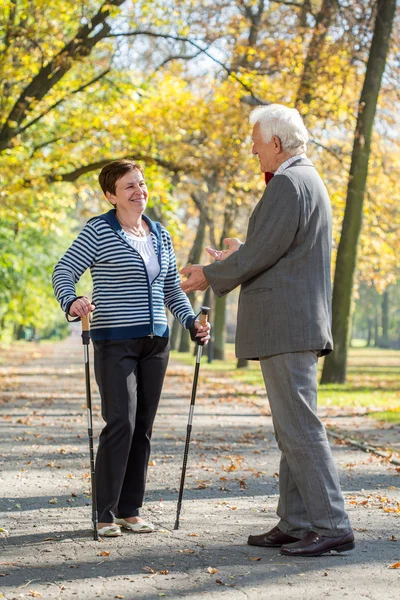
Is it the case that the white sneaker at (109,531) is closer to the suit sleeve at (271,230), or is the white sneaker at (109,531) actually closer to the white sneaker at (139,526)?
the white sneaker at (139,526)

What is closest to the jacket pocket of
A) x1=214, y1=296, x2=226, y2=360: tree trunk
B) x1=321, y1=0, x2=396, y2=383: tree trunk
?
x1=321, y1=0, x2=396, y2=383: tree trunk

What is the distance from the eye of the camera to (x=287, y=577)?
193 inches

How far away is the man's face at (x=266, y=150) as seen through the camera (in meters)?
5.54

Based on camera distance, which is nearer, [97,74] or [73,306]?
[73,306]

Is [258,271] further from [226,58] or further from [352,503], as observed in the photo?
[226,58]

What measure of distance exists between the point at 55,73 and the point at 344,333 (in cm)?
711

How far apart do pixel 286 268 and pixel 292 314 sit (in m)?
0.23

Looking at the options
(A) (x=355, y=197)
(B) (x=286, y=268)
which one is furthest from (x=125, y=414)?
(A) (x=355, y=197)

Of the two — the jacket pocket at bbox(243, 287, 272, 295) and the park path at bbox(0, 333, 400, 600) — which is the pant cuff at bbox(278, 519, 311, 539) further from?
the jacket pocket at bbox(243, 287, 272, 295)

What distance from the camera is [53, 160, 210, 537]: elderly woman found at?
587 centimetres

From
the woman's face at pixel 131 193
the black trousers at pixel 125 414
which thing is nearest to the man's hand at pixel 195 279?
the black trousers at pixel 125 414

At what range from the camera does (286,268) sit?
5.43 metres

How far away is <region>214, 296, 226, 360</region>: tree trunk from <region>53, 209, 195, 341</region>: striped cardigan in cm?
2683

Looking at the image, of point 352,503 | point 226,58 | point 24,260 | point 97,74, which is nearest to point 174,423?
point 352,503
